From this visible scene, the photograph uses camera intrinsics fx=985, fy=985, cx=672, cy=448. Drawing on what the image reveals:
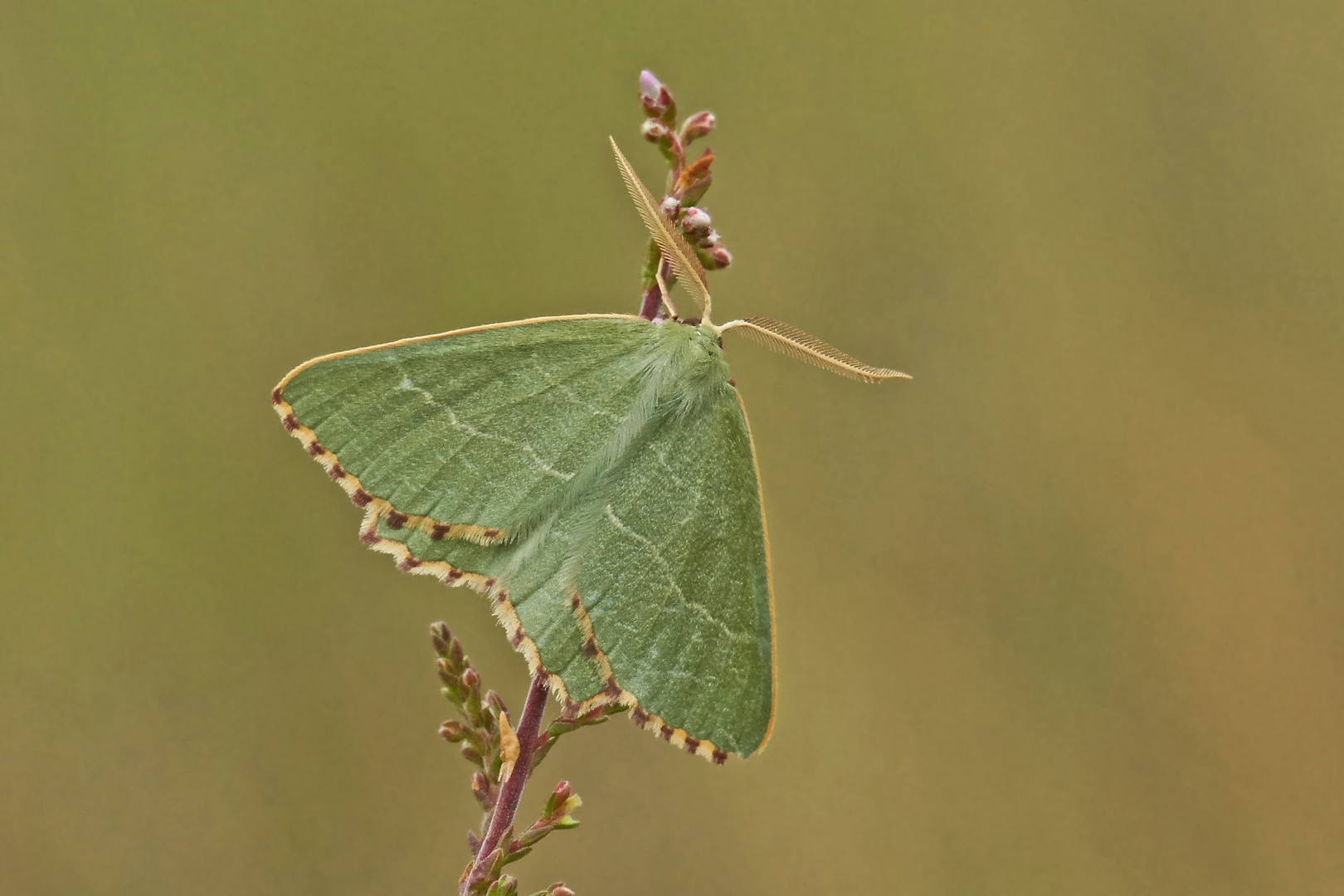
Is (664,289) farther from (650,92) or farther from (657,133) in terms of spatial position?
(650,92)

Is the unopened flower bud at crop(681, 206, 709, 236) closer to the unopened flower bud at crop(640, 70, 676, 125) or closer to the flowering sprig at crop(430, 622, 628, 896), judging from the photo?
the unopened flower bud at crop(640, 70, 676, 125)

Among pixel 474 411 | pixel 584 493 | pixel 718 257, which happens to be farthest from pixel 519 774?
pixel 718 257

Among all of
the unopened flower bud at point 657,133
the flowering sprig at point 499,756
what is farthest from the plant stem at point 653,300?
the flowering sprig at point 499,756

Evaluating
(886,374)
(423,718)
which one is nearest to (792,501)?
(423,718)

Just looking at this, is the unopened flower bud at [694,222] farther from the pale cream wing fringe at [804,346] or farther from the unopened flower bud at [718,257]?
the pale cream wing fringe at [804,346]

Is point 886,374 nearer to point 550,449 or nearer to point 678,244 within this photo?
point 678,244
